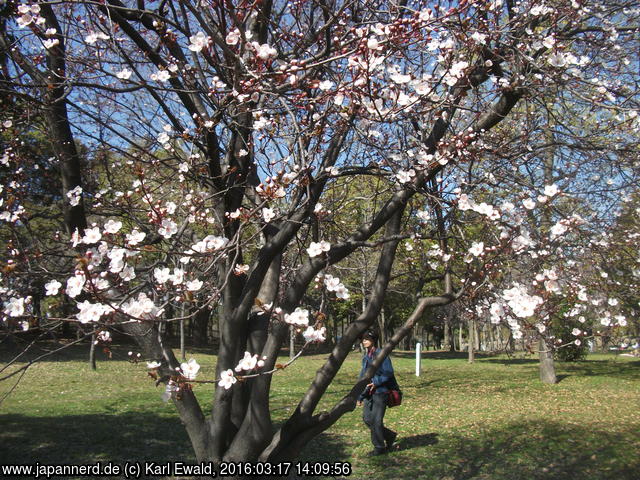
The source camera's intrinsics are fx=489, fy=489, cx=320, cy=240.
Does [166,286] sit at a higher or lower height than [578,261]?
lower

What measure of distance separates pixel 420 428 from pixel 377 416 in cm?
Answer: 222

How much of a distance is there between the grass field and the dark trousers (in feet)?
0.71

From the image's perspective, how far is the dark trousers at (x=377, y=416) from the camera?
6.12m

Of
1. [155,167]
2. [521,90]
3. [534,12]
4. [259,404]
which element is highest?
[534,12]

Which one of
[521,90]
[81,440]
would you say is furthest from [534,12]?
[81,440]

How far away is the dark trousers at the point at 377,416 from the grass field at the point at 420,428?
22 centimetres

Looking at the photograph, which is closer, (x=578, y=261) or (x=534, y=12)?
(x=534, y=12)

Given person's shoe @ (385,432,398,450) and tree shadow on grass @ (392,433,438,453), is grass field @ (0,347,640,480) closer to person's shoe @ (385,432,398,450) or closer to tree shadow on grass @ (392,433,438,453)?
tree shadow on grass @ (392,433,438,453)

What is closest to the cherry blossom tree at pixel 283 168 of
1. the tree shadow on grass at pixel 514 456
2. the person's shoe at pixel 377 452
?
the tree shadow on grass at pixel 514 456

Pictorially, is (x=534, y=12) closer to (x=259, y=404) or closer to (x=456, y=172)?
(x=456, y=172)

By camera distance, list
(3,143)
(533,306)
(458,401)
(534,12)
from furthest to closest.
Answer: (458,401), (3,143), (534,12), (533,306)

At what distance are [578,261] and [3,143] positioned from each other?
20.6 feet

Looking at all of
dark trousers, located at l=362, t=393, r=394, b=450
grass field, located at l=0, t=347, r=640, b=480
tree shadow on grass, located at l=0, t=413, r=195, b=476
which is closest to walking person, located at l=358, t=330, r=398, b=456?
dark trousers, located at l=362, t=393, r=394, b=450

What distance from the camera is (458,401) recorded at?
10.7m
